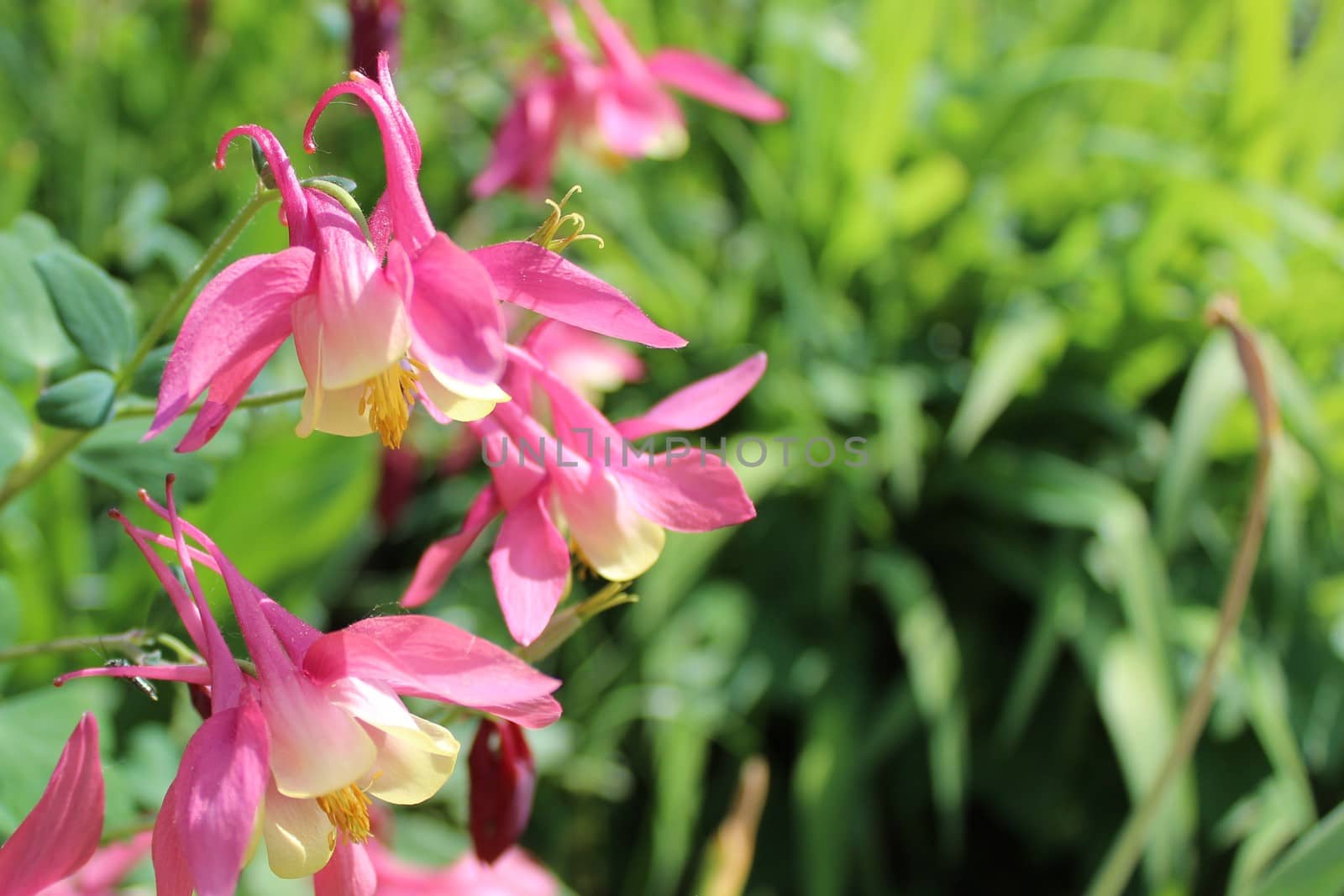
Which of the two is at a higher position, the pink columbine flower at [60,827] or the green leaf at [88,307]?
the green leaf at [88,307]

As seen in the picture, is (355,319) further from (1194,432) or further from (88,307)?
(1194,432)

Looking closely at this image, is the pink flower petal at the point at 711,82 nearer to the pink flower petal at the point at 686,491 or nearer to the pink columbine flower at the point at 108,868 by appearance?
the pink flower petal at the point at 686,491

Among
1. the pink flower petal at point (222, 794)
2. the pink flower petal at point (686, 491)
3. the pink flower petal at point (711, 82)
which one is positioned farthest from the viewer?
the pink flower petal at point (711, 82)

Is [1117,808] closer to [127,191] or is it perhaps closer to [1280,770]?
[1280,770]

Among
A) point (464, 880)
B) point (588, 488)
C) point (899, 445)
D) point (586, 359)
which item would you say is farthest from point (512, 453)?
point (899, 445)

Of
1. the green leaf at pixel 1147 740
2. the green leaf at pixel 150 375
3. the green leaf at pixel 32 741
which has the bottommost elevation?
the green leaf at pixel 1147 740

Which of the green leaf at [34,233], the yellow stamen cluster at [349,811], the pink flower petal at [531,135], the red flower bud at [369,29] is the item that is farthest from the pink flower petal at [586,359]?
the yellow stamen cluster at [349,811]

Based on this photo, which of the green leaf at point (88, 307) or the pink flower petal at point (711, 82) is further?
the pink flower petal at point (711, 82)

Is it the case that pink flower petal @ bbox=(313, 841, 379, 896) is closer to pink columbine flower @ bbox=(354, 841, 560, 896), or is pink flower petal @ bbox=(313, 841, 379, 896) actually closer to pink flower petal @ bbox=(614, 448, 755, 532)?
pink flower petal @ bbox=(614, 448, 755, 532)
